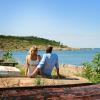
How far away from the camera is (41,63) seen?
1052 cm

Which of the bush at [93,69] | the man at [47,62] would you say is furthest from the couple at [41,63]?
the bush at [93,69]

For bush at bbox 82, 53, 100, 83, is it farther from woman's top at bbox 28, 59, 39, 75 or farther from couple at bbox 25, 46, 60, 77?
woman's top at bbox 28, 59, 39, 75

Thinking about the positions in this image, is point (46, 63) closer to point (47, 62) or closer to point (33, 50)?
point (47, 62)

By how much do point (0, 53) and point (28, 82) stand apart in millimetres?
12012

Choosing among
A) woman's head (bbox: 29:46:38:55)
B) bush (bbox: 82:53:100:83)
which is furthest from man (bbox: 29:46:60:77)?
bush (bbox: 82:53:100:83)

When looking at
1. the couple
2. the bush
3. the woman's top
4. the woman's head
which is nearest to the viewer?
the couple

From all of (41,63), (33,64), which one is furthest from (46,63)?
(33,64)

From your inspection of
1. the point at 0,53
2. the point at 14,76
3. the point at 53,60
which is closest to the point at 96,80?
the point at 53,60

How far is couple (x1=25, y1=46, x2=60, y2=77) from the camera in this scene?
10447mm

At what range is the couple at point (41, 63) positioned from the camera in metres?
10.4

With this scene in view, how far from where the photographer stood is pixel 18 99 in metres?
3.26

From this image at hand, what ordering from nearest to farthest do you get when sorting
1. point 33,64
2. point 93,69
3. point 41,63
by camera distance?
point 41,63 → point 33,64 → point 93,69

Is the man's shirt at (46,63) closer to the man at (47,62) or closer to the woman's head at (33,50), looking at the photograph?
the man at (47,62)

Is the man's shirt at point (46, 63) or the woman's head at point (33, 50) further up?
the woman's head at point (33, 50)
